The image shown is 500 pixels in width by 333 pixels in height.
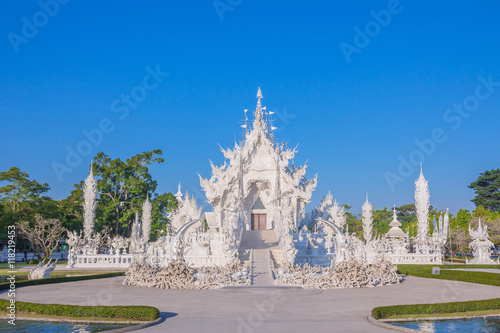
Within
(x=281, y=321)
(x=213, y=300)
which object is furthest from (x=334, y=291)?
(x=281, y=321)

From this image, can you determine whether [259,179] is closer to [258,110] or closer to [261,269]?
[258,110]

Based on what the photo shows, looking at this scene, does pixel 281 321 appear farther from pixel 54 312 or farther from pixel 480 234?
pixel 480 234

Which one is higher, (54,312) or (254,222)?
(254,222)

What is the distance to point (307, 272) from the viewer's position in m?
24.5

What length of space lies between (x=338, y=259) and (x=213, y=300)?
10029 mm

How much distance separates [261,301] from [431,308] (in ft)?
19.2

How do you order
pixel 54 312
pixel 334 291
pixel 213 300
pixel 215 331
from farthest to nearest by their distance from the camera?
1. pixel 334 291
2. pixel 213 300
3. pixel 54 312
4. pixel 215 331

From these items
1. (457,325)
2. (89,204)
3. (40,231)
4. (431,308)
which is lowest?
(457,325)

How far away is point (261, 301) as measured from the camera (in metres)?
17.3

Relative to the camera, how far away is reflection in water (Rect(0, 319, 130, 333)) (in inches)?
484

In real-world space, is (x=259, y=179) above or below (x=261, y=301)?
above

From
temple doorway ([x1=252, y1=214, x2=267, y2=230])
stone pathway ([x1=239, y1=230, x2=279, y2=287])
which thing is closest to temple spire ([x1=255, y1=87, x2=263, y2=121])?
temple doorway ([x1=252, y1=214, x2=267, y2=230])

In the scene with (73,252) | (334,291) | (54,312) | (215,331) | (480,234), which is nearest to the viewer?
(215,331)

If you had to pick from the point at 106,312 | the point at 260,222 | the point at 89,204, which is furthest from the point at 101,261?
the point at 106,312
